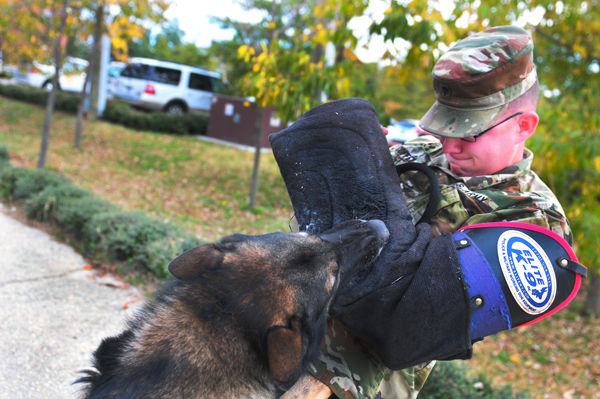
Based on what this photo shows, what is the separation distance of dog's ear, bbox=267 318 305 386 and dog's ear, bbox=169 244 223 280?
0.40 metres

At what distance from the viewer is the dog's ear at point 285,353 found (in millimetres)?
1566

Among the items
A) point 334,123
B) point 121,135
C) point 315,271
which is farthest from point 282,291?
point 121,135

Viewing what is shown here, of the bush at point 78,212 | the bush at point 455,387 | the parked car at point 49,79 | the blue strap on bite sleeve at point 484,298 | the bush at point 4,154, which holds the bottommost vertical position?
the bush at point 455,387

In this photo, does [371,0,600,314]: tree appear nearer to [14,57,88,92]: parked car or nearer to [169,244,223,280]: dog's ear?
[169,244,223,280]: dog's ear

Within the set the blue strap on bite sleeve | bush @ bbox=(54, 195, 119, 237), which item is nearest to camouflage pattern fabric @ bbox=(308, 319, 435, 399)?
the blue strap on bite sleeve

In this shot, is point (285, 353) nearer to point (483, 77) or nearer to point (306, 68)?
point (483, 77)

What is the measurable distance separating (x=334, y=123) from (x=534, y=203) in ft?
2.67

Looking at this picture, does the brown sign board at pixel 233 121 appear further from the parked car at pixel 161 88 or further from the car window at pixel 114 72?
the car window at pixel 114 72

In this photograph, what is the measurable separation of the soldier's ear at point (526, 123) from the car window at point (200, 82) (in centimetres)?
1907

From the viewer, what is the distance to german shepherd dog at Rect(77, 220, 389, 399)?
65.7 inches

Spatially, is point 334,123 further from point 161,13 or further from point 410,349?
point 161,13

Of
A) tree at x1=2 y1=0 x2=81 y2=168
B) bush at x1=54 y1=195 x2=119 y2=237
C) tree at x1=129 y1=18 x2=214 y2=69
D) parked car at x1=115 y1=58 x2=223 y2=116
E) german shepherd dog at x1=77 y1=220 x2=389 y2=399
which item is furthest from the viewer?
tree at x1=129 y1=18 x2=214 y2=69

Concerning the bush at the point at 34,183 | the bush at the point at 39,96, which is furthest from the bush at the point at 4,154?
the bush at the point at 39,96

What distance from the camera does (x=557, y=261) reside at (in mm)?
1406
